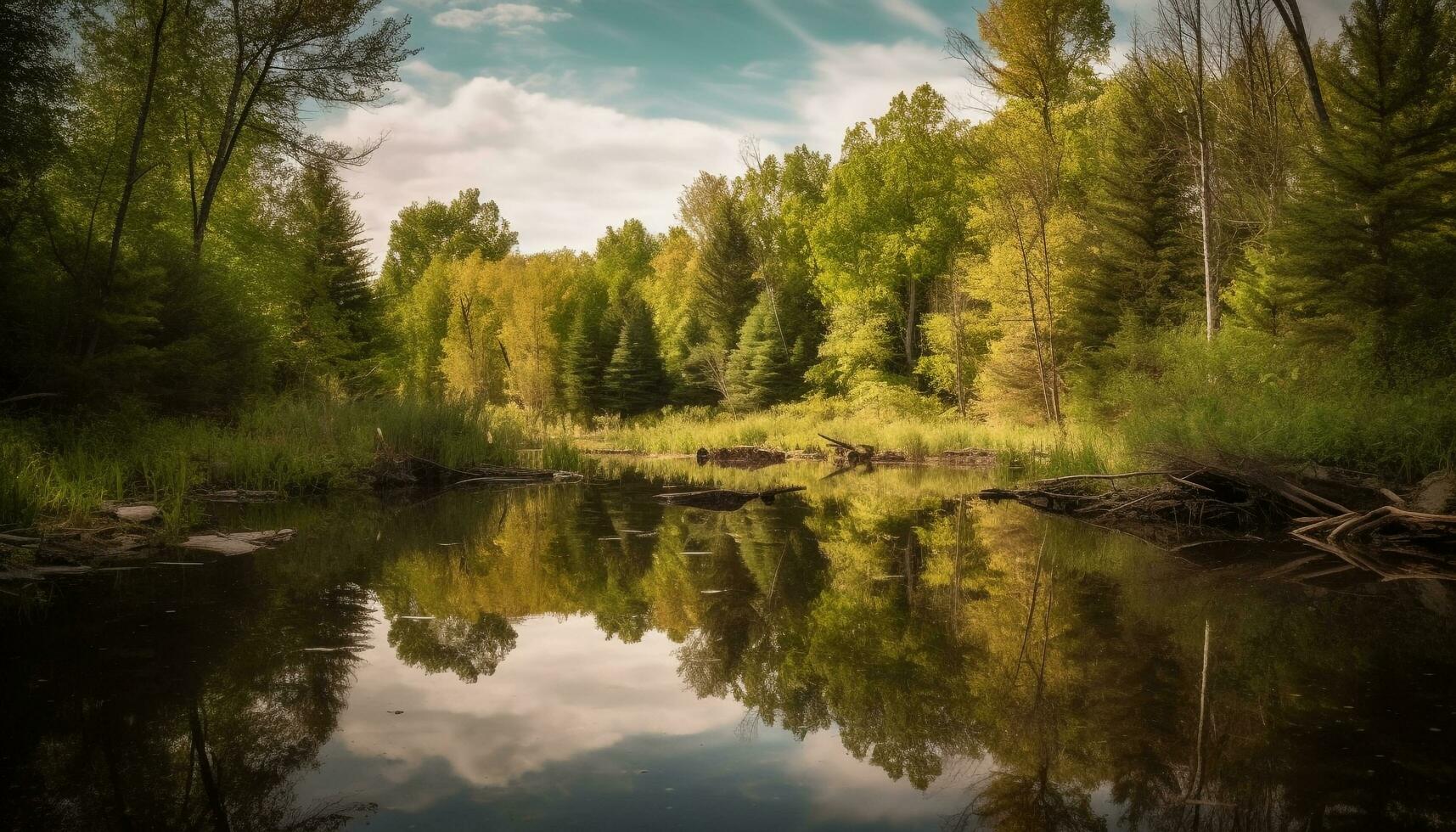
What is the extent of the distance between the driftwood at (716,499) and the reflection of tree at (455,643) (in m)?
6.42

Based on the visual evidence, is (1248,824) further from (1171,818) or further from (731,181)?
(731,181)

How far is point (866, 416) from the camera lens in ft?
100

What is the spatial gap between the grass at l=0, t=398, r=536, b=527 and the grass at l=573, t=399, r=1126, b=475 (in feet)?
33.9

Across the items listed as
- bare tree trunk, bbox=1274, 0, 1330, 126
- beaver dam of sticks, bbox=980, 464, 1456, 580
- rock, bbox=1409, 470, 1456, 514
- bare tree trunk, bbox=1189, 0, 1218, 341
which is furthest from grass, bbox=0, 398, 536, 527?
bare tree trunk, bbox=1274, 0, 1330, 126

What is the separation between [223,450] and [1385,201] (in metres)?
Result: 15.9

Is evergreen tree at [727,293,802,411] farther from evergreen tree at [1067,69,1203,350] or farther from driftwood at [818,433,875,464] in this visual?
evergreen tree at [1067,69,1203,350]

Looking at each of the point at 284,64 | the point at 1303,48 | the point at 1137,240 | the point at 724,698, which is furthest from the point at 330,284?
the point at 724,698

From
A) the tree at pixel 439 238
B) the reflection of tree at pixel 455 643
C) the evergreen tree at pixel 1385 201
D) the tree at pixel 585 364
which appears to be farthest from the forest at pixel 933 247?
the tree at pixel 439 238

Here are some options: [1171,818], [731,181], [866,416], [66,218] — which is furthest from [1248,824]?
[731,181]

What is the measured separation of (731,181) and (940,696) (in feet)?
130

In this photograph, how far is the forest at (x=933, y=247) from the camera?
9.90 meters

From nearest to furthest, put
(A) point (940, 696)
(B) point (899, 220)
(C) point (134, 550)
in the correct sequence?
(A) point (940, 696)
(C) point (134, 550)
(B) point (899, 220)

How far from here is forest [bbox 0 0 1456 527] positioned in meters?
9.90

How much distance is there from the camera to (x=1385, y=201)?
11.2m
